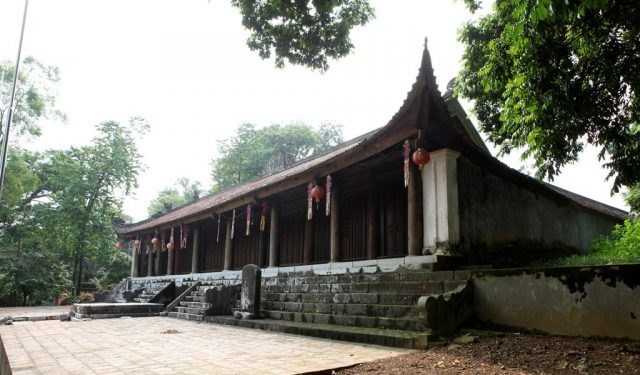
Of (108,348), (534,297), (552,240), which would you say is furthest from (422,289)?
(552,240)

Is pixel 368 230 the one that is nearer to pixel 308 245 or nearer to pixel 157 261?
pixel 308 245

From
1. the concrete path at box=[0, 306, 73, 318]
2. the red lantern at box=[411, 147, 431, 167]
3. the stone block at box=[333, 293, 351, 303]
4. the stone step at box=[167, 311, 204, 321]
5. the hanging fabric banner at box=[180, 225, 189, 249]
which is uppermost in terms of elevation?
the red lantern at box=[411, 147, 431, 167]

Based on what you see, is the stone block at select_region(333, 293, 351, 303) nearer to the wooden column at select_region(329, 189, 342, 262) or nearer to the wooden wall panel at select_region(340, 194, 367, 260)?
the wooden column at select_region(329, 189, 342, 262)

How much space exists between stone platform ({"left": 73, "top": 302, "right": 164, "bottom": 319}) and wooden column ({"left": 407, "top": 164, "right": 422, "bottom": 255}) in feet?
30.7

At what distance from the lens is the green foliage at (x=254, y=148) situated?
1633 inches

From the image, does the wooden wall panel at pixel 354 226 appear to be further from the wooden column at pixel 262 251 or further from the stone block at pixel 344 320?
the wooden column at pixel 262 251

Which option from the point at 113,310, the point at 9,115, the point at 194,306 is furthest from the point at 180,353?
the point at 113,310

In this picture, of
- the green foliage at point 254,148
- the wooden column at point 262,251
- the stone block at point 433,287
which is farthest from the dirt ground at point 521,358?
the green foliage at point 254,148

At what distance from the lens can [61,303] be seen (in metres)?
23.5

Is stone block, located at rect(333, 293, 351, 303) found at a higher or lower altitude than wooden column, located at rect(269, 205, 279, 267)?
lower

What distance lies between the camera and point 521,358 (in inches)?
177

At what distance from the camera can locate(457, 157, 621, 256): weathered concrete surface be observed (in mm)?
8914

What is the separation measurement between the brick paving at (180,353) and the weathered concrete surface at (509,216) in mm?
3984

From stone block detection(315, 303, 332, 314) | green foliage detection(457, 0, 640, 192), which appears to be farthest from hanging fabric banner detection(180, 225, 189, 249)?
green foliage detection(457, 0, 640, 192)
